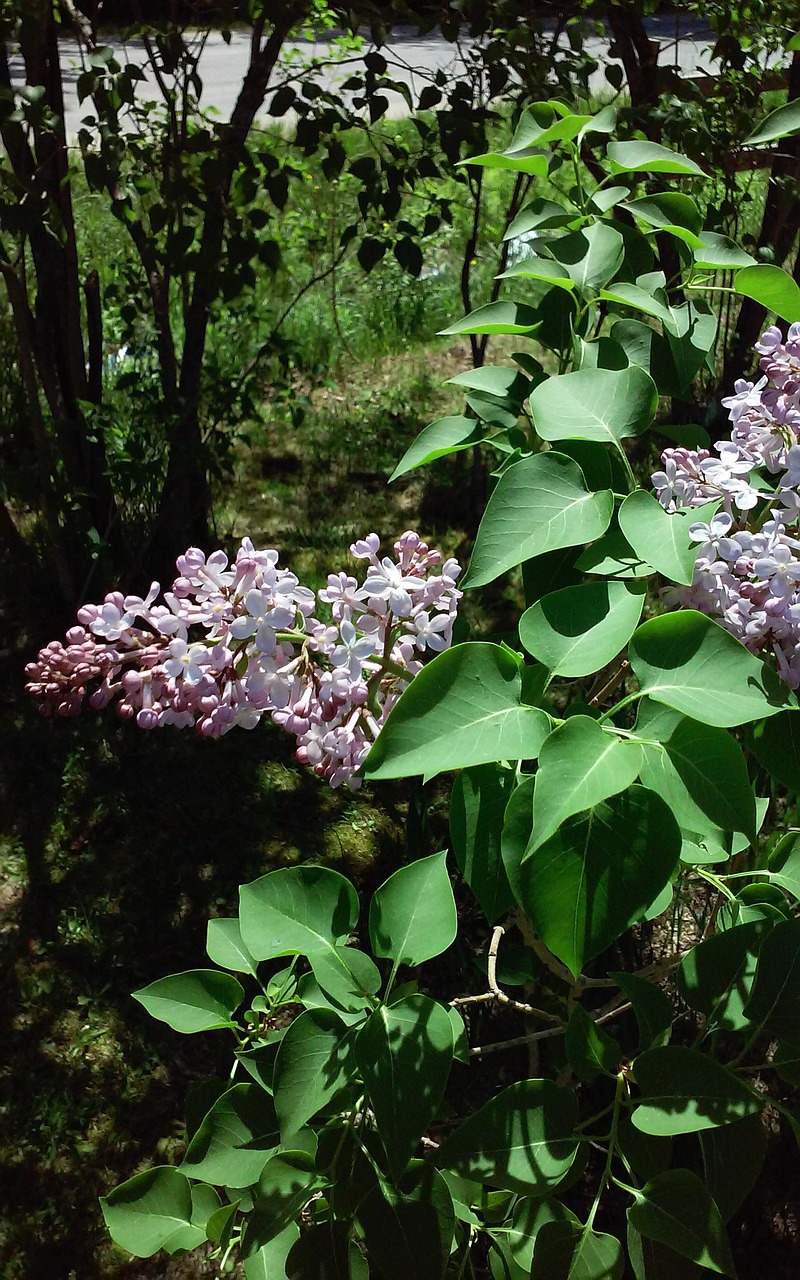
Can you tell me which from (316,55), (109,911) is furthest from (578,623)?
(316,55)

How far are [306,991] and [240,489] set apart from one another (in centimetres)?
251

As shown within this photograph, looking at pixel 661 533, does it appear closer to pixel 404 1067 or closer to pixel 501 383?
pixel 501 383

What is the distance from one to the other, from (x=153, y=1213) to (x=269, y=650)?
2.05 feet

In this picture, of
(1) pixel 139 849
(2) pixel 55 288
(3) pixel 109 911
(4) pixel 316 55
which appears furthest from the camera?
(4) pixel 316 55

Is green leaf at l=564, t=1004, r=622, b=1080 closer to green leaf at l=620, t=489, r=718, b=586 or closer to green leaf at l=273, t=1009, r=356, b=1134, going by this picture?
green leaf at l=273, t=1009, r=356, b=1134

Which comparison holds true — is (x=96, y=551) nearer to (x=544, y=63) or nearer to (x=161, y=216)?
(x=161, y=216)

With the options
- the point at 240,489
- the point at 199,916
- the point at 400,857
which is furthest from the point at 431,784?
the point at 240,489

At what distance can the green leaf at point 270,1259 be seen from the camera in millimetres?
1089

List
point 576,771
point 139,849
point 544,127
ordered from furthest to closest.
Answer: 1. point 139,849
2. point 544,127
3. point 576,771

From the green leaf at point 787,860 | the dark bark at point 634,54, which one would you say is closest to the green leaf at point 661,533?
the green leaf at point 787,860

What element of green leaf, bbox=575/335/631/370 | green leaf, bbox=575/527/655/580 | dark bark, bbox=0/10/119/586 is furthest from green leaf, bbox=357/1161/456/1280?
dark bark, bbox=0/10/119/586

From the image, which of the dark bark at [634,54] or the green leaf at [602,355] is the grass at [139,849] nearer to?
the green leaf at [602,355]

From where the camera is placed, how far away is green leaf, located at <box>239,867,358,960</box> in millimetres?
1072

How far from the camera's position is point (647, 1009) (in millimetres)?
1043
